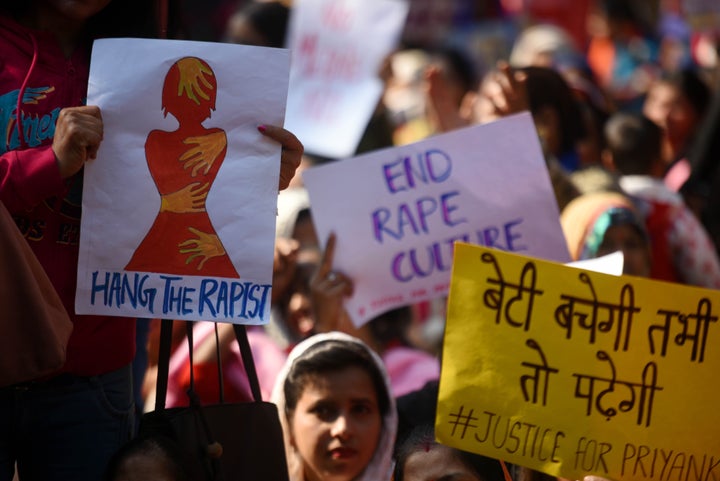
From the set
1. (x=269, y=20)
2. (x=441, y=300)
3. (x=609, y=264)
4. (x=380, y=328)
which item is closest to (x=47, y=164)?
(x=609, y=264)

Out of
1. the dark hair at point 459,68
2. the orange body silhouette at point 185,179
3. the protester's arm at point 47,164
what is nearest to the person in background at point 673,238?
the orange body silhouette at point 185,179

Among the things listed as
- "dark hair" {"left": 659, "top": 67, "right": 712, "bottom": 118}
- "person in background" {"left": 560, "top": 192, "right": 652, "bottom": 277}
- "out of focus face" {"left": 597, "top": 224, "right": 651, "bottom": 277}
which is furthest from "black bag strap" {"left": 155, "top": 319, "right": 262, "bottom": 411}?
"dark hair" {"left": 659, "top": 67, "right": 712, "bottom": 118}

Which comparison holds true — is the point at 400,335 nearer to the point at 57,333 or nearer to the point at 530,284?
the point at 530,284

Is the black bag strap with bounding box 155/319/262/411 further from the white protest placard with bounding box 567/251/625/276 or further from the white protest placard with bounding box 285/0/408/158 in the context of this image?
the white protest placard with bounding box 285/0/408/158

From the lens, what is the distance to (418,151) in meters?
5.08

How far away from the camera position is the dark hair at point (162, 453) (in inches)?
142

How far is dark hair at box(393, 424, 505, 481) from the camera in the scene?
4062mm

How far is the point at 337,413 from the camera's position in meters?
4.50

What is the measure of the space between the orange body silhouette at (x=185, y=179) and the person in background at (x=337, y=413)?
908mm

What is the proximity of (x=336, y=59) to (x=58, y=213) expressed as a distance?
365 cm

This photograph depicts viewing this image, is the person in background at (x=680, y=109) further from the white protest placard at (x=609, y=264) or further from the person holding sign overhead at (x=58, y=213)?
the person holding sign overhead at (x=58, y=213)

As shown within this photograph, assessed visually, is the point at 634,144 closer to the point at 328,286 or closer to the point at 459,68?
the point at 328,286

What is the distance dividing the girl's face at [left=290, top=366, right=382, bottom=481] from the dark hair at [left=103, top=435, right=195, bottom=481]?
0.89 meters

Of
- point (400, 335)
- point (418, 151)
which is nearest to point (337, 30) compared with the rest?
point (400, 335)
